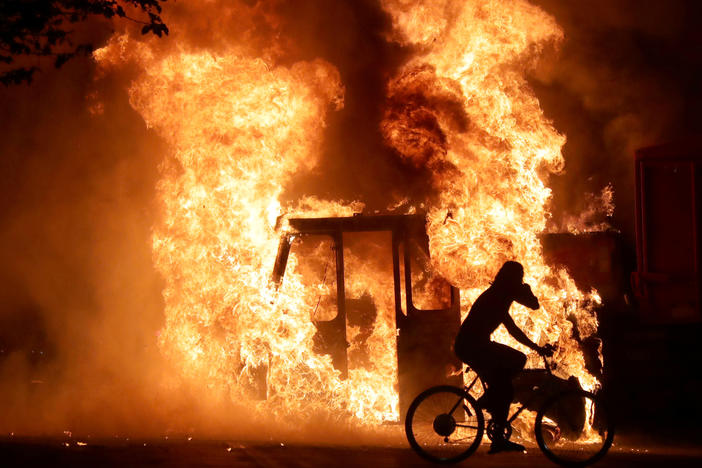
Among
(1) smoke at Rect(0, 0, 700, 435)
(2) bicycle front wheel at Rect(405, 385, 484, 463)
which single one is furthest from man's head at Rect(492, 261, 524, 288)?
(1) smoke at Rect(0, 0, 700, 435)

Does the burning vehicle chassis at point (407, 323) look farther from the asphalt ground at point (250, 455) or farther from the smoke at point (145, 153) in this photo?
the smoke at point (145, 153)

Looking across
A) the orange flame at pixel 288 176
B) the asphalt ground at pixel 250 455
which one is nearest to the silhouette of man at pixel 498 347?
the asphalt ground at pixel 250 455

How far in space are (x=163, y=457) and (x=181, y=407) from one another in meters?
2.52

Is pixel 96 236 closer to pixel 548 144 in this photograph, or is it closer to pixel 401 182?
pixel 401 182

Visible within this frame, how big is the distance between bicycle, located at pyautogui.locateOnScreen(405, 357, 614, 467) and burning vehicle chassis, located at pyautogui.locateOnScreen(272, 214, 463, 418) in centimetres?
159

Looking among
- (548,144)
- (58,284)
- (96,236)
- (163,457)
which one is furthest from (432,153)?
(58,284)

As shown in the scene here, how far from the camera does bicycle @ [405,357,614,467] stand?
741 cm

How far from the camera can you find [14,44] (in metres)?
8.67

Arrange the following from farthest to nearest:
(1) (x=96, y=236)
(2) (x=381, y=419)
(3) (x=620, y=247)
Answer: (1) (x=96, y=236) → (3) (x=620, y=247) → (2) (x=381, y=419)

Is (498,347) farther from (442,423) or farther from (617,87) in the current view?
(617,87)

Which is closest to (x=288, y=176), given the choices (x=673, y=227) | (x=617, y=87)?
(x=673, y=227)

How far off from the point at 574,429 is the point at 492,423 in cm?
103

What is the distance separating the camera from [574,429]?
7809 millimetres

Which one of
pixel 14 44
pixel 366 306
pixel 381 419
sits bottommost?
pixel 381 419
